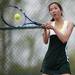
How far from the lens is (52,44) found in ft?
13.0

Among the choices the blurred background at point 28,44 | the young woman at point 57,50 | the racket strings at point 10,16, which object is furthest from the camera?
the racket strings at point 10,16

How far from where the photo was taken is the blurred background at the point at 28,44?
5.82 m

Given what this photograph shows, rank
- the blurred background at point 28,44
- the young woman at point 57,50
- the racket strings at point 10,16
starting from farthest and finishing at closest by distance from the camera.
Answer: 1. the racket strings at point 10,16
2. the blurred background at point 28,44
3. the young woman at point 57,50

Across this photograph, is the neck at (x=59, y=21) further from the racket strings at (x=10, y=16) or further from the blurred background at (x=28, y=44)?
the racket strings at (x=10, y=16)

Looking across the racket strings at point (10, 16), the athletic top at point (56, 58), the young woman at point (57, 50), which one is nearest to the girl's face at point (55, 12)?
the young woman at point (57, 50)

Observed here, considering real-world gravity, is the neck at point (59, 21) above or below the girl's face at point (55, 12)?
below

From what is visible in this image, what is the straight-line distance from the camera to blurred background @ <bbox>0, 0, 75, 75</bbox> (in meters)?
5.82

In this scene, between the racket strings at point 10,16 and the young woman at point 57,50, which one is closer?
the young woman at point 57,50

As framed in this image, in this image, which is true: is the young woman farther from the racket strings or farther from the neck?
the racket strings

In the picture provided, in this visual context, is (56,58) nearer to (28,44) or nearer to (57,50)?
(57,50)

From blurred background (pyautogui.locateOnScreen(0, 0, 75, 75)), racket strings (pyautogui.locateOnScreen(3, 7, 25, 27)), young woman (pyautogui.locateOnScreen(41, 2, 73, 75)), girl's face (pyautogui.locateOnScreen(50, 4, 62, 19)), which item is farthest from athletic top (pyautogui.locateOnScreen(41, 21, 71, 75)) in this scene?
racket strings (pyautogui.locateOnScreen(3, 7, 25, 27))

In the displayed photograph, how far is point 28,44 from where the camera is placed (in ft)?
19.4

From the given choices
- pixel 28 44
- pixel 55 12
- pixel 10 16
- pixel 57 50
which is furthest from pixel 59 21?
pixel 10 16

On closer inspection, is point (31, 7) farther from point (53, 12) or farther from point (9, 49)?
point (53, 12)
